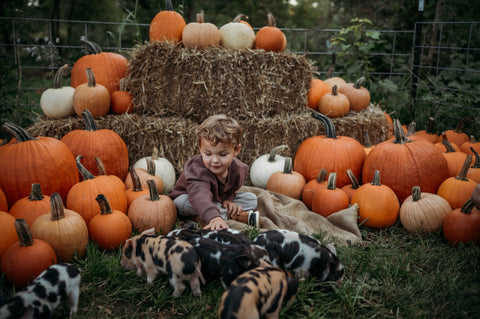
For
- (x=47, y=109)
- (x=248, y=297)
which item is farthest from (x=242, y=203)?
(x=47, y=109)

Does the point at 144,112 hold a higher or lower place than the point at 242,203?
higher

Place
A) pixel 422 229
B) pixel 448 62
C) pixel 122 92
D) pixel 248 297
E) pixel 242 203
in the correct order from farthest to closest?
pixel 448 62 < pixel 122 92 < pixel 242 203 < pixel 422 229 < pixel 248 297

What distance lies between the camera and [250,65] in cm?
455

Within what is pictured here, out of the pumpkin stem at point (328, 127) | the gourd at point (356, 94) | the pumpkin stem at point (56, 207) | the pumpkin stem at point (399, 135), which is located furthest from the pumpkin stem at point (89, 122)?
the gourd at point (356, 94)

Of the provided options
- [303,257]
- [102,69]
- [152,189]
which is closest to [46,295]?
[152,189]

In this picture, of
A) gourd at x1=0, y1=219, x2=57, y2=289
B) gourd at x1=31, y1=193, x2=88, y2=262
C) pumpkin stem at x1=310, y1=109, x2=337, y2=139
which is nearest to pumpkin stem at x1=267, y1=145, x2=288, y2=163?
pumpkin stem at x1=310, y1=109, x2=337, y2=139

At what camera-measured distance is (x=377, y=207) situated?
11.0 ft

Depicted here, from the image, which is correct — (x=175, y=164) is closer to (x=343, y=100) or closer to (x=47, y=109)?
(x=47, y=109)

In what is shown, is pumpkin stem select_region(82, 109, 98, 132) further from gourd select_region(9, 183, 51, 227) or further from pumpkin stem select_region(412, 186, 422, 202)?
pumpkin stem select_region(412, 186, 422, 202)

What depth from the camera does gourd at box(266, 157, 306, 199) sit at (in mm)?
4051

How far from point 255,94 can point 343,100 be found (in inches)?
51.8

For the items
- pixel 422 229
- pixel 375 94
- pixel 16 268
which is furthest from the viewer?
pixel 375 94

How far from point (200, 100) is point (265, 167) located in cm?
120

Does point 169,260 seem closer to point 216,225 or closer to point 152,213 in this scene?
point 216,225
